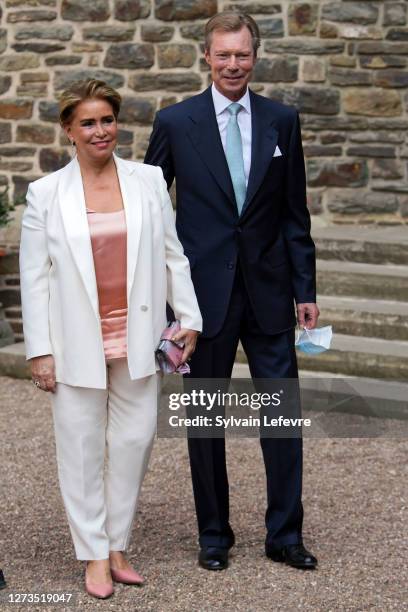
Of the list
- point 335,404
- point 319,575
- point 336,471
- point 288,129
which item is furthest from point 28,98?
point 319,575

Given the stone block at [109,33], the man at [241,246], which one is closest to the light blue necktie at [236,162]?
the man at [241,246]

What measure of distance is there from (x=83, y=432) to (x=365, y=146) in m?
5.43

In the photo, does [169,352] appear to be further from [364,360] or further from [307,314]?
[364,360]

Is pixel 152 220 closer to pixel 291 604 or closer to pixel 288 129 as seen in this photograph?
pixel 288 129

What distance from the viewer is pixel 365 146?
901 cm

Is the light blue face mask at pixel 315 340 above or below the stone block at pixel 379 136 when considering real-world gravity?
above

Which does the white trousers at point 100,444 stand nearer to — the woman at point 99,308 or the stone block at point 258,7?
the woman at point 99,308

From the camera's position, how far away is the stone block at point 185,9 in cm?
905

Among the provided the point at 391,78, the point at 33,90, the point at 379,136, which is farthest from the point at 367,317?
the point at 33,90

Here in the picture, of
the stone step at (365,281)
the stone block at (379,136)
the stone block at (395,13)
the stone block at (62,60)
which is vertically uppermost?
the stone block at (395,13)

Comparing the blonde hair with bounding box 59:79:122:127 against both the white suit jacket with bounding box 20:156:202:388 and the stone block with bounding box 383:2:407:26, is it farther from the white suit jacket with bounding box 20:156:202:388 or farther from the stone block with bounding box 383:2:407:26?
the stone block with bounding box 383:2:407:26

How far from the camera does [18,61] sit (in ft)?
31.0

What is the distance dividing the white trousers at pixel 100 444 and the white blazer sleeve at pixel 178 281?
0.76ft

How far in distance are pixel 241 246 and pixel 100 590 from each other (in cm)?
127
